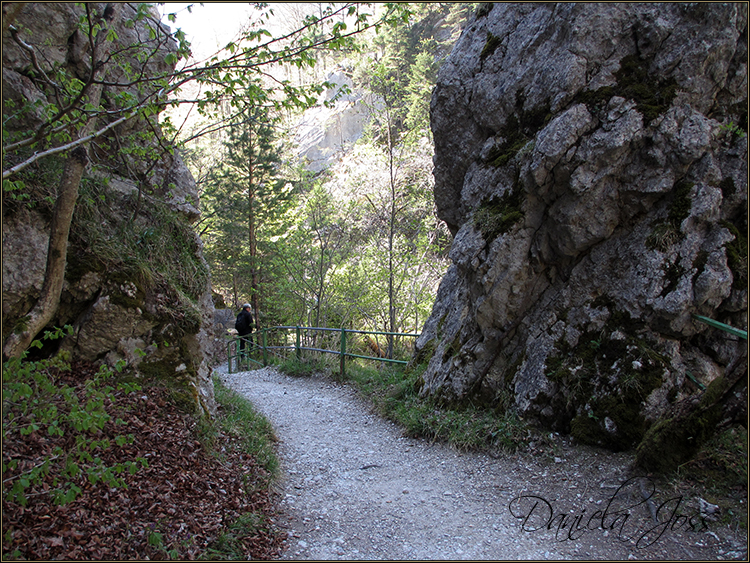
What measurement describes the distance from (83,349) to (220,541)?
222 cm

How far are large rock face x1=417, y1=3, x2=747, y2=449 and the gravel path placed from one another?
22.5 inches

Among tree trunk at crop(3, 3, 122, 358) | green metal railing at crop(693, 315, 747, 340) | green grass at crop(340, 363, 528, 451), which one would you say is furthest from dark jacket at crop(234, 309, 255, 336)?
green metal railing at crop(693, 315, 747, 340)

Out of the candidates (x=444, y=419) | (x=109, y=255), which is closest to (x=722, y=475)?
(x=444, y=419)

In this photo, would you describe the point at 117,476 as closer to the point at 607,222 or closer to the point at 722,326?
the point at 722,326

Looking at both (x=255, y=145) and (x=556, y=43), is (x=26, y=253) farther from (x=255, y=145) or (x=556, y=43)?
(x=255, y=145)

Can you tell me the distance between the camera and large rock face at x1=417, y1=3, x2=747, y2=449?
3982 millimetres

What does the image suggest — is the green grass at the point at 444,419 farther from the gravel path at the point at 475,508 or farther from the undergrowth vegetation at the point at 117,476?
the undergrowth vegetation at the point at 117,476

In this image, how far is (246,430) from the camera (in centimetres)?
541

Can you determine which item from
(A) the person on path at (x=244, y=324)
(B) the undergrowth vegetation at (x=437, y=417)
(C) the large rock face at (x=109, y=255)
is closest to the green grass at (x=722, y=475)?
(B) the undergrowth vegetation at (x=437, y=417)

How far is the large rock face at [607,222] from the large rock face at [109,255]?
10.9 feet

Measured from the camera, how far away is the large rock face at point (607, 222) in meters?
3.98

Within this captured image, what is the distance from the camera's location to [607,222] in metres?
4.52

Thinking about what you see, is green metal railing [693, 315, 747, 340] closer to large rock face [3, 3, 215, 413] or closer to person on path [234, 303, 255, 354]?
large rock face [3, 3, 215, 413]

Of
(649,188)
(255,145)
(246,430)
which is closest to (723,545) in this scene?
(649,188)
